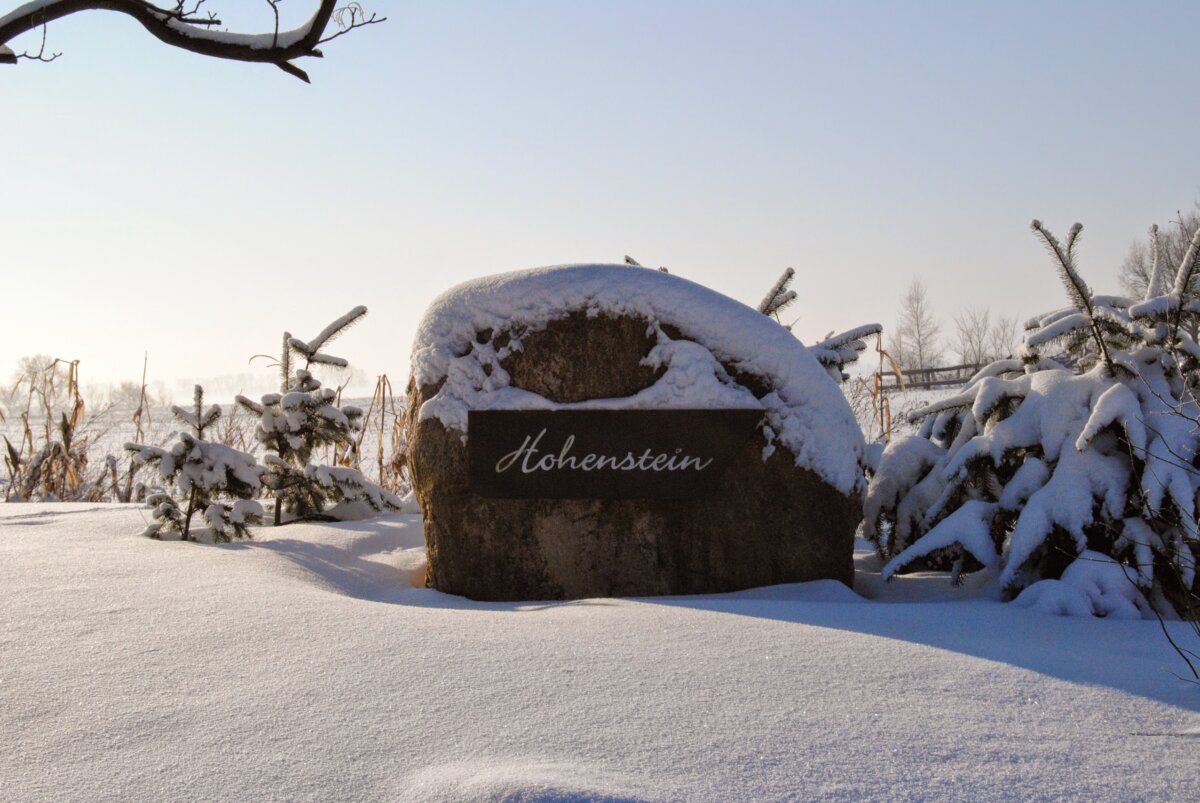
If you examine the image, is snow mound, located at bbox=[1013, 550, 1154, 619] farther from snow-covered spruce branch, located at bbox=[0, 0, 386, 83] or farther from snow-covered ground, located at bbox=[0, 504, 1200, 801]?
snow-covered spruce branch, located at bbox=[0, 0, 386, 83]

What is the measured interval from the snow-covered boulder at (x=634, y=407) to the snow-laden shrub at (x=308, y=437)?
1572 mm

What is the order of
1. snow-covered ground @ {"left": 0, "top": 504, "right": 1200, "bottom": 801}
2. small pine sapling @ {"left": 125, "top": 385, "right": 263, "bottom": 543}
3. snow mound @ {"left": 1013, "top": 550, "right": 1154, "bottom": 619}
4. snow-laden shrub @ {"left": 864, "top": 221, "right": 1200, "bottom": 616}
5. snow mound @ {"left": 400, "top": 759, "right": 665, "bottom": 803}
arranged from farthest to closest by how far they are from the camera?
1. small pine sapling @ {"left": 125, "top": 385, "right": 263, "bottom": 543}
2. snow-laden shrub @ {"left": 864, "top": 221, "right": 1200, "bottom": 616}
3. snow mound @ {"left": 1013, "top": 550, "right": 1154, "bottom": 619}
4. snow-covered ground @ {"left": 0, "top": 504, "right": 1200, "bottom": 801}
5. snow mound @ {"left": 400, "top": 759, "right": 665, "bottom": 803}

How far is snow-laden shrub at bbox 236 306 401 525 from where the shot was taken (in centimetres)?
556

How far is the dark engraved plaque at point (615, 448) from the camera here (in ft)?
13.3

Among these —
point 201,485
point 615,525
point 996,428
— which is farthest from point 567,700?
point 201,485

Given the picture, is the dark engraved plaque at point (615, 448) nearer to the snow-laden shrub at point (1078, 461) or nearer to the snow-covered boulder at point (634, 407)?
the snow-covered boulder at point (634, 407)

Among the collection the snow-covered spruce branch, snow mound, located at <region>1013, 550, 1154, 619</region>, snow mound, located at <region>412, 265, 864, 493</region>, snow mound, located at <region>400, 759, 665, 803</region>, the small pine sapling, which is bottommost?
snow mound, located at <region>400, 759, 665, 803</region>

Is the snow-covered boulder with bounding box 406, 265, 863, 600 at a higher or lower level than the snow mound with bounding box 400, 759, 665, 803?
higher

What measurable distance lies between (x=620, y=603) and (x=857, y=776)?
164 cm

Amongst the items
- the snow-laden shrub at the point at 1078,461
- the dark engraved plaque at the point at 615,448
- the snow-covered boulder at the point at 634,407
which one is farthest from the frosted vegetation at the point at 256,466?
the snow-laden shrub at the point at 1078,461

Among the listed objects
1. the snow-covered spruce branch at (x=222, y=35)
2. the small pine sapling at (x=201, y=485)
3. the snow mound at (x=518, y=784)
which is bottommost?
Result: the snow mound at (x=518, y=784)

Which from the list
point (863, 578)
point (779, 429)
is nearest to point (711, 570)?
point (779, 429)

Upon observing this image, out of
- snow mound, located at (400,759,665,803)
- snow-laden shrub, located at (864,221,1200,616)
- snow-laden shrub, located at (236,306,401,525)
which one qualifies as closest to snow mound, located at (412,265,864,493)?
snow-laden shrub, located at (864,221,1200,616)

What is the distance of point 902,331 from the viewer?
41.4 m
